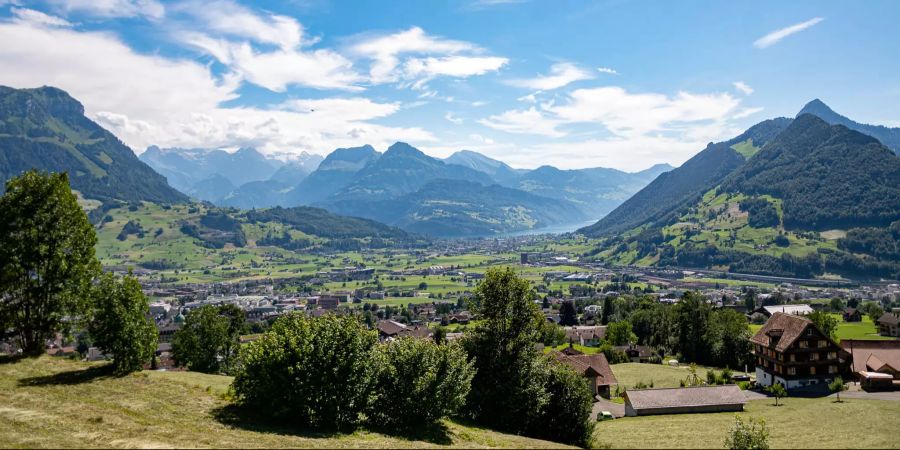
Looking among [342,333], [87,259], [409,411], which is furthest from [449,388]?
[87,259]

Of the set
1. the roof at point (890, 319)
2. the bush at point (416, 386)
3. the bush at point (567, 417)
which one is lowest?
the roof at point (890, 319)

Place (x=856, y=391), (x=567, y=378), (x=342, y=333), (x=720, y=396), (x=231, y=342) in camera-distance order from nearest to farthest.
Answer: (x=342, y=333)
(x=567, y=378)
(x=720, y=396)
(x=856, y=391)
(x=231, y=342)

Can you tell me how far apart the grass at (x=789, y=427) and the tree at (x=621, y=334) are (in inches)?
1838

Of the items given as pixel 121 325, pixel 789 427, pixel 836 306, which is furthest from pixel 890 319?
pixel 121 325

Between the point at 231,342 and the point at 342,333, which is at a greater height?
the point at 342,333

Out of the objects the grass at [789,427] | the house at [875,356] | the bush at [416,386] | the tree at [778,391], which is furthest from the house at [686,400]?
the bush at [416,386]

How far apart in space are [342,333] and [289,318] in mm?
4832

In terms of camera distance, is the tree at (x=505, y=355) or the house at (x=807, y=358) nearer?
the tree at (x=505, y=355)

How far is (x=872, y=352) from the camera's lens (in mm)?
62906

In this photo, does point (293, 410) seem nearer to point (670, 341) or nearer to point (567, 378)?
point (567, 378)

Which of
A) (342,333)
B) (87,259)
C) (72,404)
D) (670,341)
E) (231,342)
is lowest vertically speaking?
(670,341)

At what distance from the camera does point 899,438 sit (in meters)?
35.3

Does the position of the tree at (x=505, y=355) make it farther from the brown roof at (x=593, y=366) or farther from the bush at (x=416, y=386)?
the brown roof at (x=593, y=366)

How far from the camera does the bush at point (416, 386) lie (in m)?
29.9
